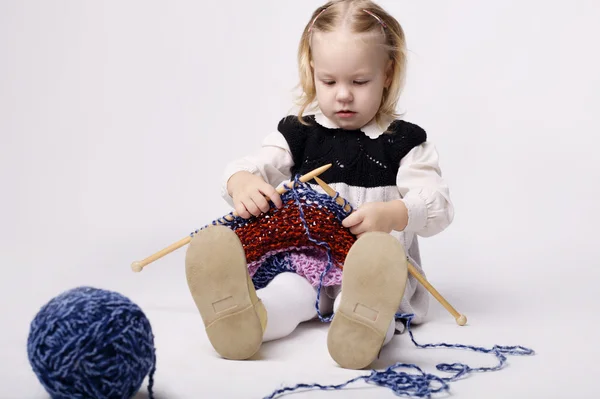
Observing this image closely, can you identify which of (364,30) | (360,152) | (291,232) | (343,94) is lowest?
(291,232)

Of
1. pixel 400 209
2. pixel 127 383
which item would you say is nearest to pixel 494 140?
→ pixel 400 209

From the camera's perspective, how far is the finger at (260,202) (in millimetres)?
1715

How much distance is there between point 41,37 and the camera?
2.83m

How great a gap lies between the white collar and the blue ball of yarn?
78 cm

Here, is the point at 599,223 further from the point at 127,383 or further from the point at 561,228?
the point at 127,383

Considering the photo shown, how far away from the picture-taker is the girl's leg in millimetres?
1629

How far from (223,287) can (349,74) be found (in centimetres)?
57

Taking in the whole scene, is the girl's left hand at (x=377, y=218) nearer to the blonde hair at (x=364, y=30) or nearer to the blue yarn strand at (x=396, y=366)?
the blue yarn strand at (x=396, y=366)

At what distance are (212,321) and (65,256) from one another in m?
0.94

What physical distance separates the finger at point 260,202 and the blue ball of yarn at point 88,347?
505 mm

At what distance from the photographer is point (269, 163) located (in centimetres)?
189

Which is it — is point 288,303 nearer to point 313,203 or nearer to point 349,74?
point 313,203

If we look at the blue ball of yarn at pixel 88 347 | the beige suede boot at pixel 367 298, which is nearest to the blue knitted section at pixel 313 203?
the beige suede boot at pixel 367 298

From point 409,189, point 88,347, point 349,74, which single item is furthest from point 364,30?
point 88,347
